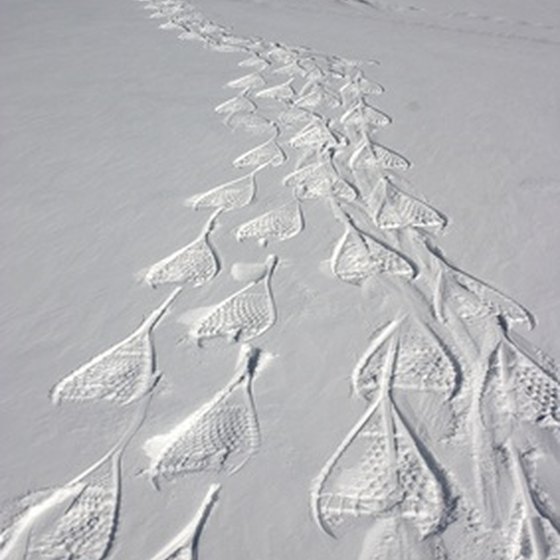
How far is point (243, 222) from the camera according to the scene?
313 cm

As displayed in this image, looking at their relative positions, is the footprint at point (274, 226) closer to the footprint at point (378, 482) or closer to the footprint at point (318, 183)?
the footprint at point (318, 183)

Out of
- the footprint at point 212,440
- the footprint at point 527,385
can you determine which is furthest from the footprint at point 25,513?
the footprint at point 527,385

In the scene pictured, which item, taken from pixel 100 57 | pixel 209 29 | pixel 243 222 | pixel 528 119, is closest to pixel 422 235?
pixel 243 222

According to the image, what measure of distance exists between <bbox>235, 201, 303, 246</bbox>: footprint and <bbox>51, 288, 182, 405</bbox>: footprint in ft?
2.51

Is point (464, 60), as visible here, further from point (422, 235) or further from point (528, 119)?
point (422, 235)

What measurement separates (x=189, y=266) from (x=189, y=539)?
1316mm

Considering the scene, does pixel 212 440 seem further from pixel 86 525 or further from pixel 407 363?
pixel 407 363

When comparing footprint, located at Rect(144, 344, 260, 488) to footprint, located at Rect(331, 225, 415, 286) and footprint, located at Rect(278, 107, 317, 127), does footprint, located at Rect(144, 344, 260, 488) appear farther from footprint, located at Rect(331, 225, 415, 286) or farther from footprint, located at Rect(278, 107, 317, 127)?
footprint, located at Rect(278, 107, 317, 127)

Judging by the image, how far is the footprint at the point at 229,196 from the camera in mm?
3291

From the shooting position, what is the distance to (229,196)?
11.1 feet

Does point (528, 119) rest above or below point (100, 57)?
above

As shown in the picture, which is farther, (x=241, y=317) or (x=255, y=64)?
(x=255, y=64)

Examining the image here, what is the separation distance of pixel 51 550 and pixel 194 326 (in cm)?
93

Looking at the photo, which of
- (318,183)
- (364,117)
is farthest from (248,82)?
(318,183)
